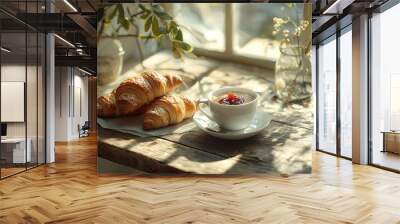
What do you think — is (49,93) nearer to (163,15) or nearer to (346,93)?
(163,15)

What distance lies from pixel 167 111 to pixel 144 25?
1494mm

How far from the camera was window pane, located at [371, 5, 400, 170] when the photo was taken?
21.7 feet

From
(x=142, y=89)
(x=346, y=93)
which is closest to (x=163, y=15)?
(x=142, y=89)

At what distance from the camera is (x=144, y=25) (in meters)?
6.27

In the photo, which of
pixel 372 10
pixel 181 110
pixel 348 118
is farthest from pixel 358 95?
pixel 181 110

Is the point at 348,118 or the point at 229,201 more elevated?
the point at 348,118

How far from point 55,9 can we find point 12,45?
1.70 metres

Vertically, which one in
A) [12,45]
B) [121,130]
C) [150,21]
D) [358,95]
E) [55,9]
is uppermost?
[55,9]

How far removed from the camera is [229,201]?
440 cm

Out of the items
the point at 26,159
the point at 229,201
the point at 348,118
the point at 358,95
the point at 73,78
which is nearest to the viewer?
the point at 229,201

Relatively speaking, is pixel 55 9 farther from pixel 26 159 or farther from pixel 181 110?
pixel 181 110

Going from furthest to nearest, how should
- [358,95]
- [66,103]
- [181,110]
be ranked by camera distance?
1. [66,103]
2. [358,95]
3. [181,110]

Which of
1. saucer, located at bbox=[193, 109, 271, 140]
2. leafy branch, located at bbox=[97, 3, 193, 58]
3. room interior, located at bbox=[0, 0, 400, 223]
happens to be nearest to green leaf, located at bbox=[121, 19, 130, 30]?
leafy branch, located at bbox=[97, 3, 193, 58]

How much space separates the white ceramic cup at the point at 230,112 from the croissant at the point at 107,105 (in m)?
1.40
